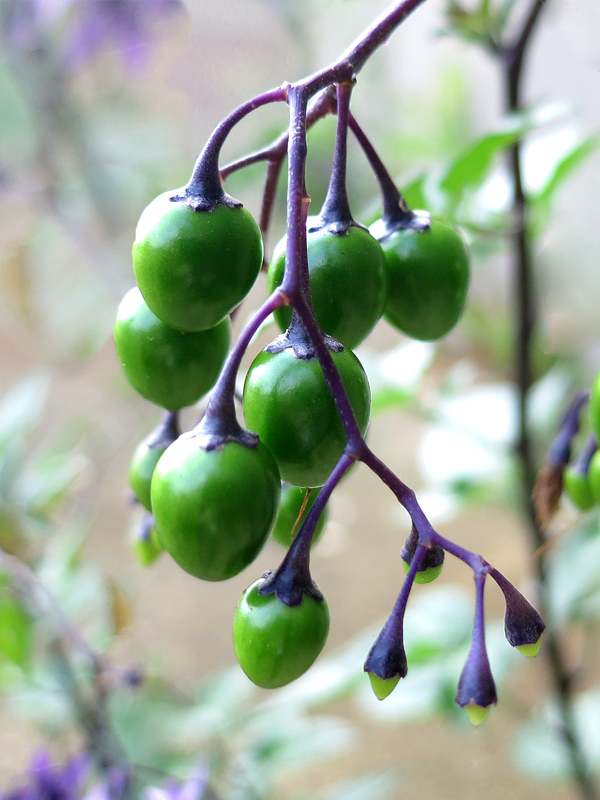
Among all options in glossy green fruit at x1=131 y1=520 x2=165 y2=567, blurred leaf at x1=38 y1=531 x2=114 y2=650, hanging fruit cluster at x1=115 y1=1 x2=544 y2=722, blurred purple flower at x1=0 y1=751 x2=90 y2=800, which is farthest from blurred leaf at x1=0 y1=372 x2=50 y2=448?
hanging fruit cluster at x1=115 y1=1 x2=544 y2=722

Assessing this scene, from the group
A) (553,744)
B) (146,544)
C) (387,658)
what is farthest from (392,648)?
(553,744)

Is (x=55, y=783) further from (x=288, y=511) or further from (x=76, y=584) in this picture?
(x=288, y=511)

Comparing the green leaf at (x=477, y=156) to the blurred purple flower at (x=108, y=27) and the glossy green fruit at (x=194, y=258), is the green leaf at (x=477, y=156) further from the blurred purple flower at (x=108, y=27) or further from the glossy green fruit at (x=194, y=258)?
the blurred purple flower at (x=108, y=27)

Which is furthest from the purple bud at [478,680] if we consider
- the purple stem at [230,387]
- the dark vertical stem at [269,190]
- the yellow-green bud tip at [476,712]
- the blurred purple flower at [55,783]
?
the blurred purple flower at [55,783]

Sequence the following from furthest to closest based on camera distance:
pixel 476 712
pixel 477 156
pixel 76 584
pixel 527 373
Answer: pixel 76 584 < pixel 527 373 < pixel 477 156 < pixel 476 712

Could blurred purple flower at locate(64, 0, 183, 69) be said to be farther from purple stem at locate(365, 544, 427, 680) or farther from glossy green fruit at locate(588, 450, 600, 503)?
purple stem at locate(365, 544, 427, 680)

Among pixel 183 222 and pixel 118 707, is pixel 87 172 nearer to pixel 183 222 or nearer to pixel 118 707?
pixel 118 707
